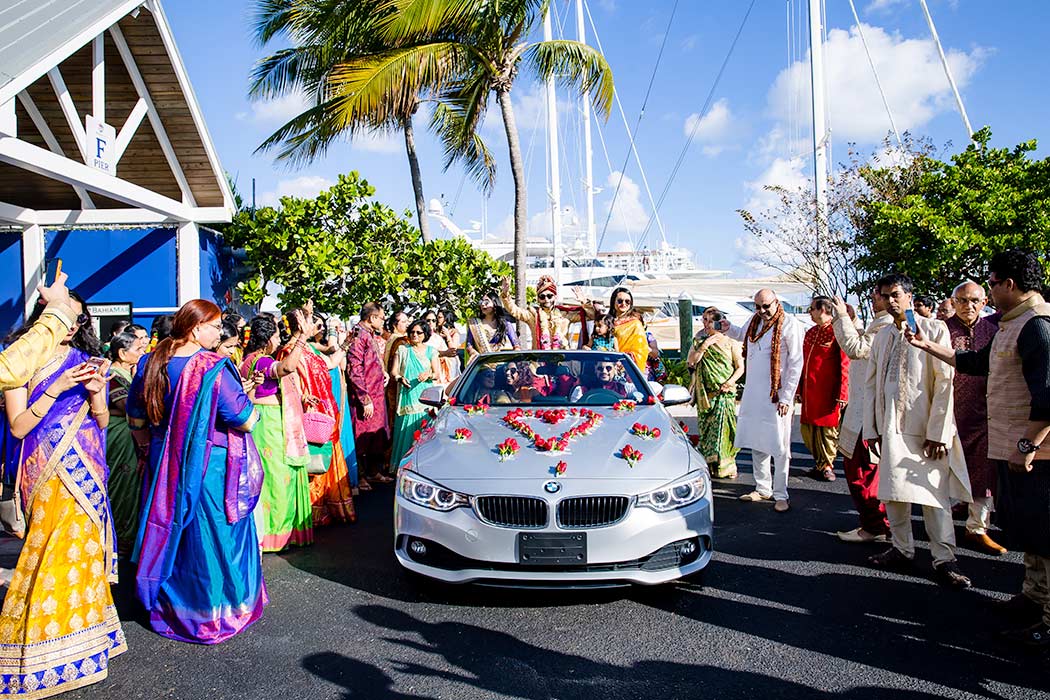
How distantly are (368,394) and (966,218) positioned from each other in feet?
31.7

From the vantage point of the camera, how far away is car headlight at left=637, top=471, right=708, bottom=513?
14.4 ft

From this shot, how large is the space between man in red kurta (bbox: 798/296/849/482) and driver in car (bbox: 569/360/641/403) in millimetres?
2839

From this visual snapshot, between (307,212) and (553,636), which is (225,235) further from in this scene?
(553,636)

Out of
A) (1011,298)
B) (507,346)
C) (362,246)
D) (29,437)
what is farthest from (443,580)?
(362,246)

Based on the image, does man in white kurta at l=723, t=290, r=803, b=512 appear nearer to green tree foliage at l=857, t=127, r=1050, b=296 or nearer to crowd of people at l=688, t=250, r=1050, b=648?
crowd of people at l=688, t=250, r=1050, b=648

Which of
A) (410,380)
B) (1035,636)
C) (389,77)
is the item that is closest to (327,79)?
(389,77)

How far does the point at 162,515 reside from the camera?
404 cm

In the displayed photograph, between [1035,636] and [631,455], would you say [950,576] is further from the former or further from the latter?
[631,455]

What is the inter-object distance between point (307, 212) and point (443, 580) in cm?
1022

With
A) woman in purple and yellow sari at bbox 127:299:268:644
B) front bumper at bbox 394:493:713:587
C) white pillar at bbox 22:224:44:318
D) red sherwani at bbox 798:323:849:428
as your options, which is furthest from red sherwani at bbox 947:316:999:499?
white pillar at bbox 22:224:44:318

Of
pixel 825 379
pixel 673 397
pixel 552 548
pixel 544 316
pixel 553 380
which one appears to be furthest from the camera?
pixel 544 316

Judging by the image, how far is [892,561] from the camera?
5.18 metres

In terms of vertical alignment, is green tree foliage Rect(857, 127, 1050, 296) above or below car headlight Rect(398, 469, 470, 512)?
above

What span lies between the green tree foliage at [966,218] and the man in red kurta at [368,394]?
846 centimetres
